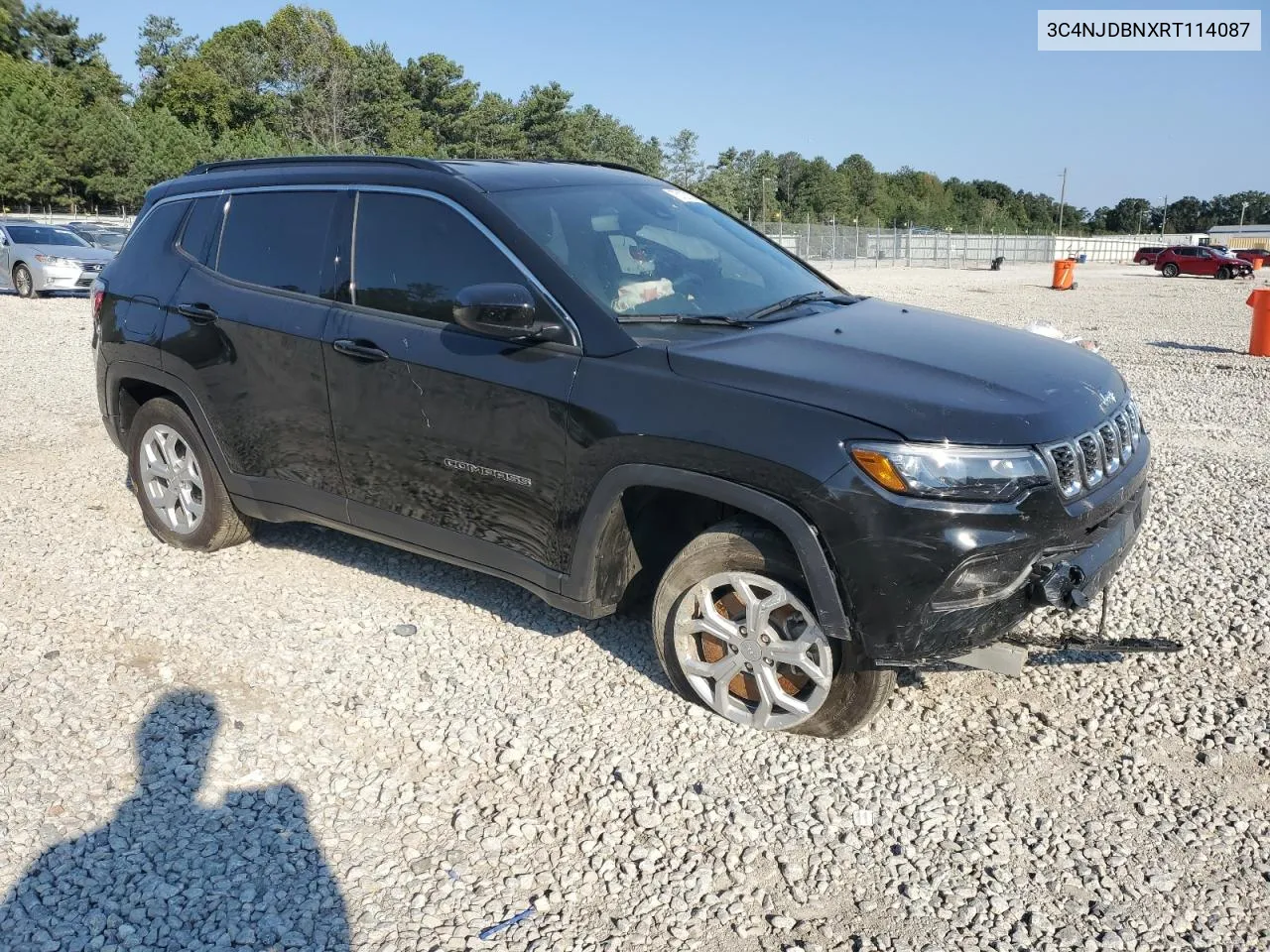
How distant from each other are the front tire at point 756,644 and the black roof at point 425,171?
1.77 m

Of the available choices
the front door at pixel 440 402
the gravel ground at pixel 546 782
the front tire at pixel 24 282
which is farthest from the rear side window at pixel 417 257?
the front tire at pixel 24 282

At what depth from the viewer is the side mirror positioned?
3.65 meters

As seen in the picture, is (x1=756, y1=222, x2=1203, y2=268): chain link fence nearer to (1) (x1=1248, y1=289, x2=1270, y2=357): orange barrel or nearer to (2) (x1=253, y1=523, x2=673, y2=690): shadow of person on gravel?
(1) (x1=1248, y1=289, x2=1270, y2=357): orange barrel

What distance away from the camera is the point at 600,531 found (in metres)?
3.65

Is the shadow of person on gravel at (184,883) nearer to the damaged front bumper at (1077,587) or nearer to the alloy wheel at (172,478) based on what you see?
the damaged front bumper at (1077,587)

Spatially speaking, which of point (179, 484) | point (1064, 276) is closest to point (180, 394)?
point (179, 484)

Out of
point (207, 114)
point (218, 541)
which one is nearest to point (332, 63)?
point (207, 114)

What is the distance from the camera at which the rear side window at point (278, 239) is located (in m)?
4.56

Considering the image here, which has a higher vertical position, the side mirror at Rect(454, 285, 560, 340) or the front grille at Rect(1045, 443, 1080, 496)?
the side mirror at Rect(454, 285, 560, 340)

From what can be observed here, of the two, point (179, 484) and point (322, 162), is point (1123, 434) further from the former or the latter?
point (179, 484)

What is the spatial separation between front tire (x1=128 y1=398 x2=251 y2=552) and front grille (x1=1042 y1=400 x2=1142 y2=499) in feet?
12.6

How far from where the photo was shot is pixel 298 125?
3312 inches

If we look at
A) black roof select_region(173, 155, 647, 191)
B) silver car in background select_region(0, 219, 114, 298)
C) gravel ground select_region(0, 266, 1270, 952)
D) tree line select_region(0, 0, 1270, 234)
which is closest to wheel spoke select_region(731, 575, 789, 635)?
gravel ground select_region(0, 266, 1270, 952)

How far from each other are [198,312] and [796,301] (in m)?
2.78
